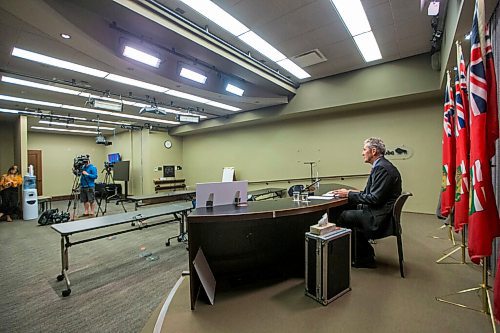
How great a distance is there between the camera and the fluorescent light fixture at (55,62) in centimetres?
367

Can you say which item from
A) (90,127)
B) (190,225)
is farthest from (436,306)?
(90,127)

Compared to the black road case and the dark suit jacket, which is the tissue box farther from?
the dark suit jacket

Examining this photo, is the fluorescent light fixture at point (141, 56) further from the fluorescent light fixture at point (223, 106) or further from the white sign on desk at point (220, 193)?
the fluorescent light fixture at point (223, 106)

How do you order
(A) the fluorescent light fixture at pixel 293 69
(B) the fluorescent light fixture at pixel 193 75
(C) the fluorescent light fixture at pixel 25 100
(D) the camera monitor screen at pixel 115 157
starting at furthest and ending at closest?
(D) the camera monitor screen at pixel 115 157, (C) the fluorescent light fixture at pixel 25 100, (A) the fluorescent light fixture at pixel 293 69, (B) the fluorescent light fixture at pixel 193 75

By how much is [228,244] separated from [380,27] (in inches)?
156

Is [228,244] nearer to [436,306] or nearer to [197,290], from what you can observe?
[197,290]

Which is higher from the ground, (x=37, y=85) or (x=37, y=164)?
(x=37, y=85)

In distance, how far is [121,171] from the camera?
9.95 meters

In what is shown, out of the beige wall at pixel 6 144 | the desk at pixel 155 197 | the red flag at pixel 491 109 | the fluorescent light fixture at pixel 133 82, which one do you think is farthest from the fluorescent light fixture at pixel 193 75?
the beige wall at pixel 6 144

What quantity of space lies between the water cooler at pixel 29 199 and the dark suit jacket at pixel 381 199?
8272 mm

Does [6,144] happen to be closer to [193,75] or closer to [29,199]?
[29,199]

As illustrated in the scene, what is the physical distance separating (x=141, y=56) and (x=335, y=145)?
5123mm

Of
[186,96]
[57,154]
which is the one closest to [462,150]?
[186,96]

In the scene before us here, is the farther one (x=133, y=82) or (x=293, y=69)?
(x=293, y=69)
